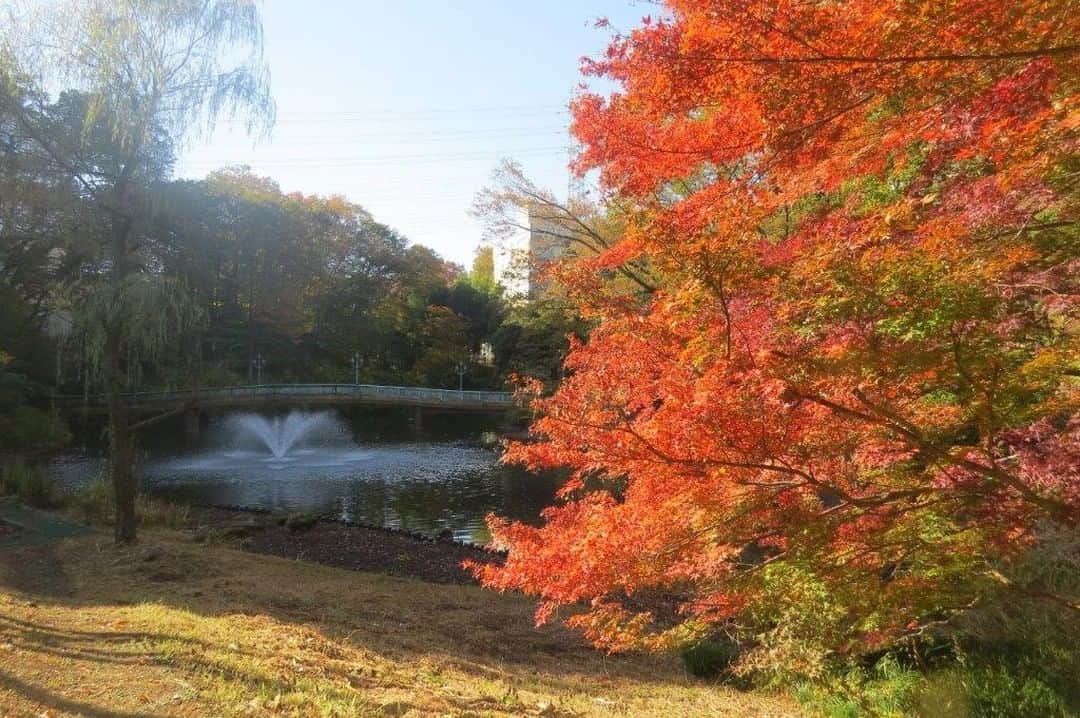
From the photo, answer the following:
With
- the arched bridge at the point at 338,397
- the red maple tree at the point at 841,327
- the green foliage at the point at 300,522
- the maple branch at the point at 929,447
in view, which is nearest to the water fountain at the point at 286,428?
the arched bridge at the point at 338,397

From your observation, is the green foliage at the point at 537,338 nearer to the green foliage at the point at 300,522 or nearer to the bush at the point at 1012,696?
the green foliage at the point at 300,522

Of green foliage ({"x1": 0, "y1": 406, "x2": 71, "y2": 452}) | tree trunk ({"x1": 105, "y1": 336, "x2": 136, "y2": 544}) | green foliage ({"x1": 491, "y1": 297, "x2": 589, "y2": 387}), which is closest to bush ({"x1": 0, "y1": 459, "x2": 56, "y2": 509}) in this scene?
green foliage ({"x1": 0, "y1": 406, "x2": 71, "y2": 452})

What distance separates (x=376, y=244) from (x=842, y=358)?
1649 inches

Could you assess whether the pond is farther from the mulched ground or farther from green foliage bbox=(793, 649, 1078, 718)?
green foliage bbox=(793, 649, 1078, 718)

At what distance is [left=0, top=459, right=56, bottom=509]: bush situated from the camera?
1341 centimetres

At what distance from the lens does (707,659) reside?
7.70 meters

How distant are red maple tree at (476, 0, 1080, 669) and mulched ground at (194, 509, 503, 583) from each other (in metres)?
5.75

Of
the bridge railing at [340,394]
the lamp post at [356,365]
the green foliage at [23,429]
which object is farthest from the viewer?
the lamp post at [356,365]

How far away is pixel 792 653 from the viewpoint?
5.88 meters

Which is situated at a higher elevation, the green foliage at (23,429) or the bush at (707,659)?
the green foliage at (23,429)

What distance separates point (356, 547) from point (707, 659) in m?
7.15

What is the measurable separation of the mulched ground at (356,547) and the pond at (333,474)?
1745 mm

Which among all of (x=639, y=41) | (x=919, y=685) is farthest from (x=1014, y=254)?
(x=919, y=685)

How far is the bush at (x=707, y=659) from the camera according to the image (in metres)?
7.61
